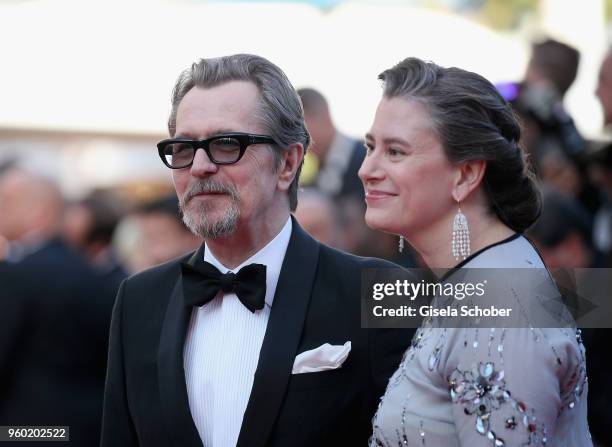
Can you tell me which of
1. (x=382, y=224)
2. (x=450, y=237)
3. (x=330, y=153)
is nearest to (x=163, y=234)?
(x=330, y=153)

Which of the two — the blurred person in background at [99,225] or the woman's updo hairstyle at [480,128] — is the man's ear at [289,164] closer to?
the woman's updo hairstyle at [480,128]

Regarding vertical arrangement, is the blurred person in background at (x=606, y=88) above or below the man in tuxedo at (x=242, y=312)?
above

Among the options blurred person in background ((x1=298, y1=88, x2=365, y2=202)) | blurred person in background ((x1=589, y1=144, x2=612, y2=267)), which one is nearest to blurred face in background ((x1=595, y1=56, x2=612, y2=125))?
blurred person in background ((x1=589, y1=144, x2=612, y2=267))

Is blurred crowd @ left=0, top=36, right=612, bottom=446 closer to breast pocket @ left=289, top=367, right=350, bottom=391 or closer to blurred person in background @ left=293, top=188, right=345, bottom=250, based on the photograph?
blurred person in background @ left=293, top=188, right=345, bottom=250

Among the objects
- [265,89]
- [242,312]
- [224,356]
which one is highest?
[265,89]

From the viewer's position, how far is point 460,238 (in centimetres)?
306

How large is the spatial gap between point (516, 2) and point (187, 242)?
24.0ft

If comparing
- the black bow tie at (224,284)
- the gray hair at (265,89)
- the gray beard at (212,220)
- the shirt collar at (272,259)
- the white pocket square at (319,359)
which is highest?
the gray hair at (265,89)

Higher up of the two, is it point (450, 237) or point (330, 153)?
point (330, 153)

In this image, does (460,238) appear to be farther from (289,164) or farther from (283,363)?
(289,164)

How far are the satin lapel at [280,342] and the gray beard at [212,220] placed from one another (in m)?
0.25

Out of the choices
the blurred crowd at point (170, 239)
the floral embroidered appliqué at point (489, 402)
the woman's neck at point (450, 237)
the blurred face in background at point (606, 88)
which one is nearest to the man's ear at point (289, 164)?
the woman's neck at point (450, 237)

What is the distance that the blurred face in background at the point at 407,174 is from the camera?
309 centimetres

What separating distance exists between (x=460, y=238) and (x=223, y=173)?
0.82m
